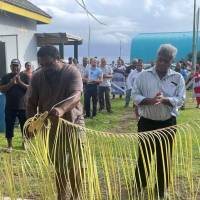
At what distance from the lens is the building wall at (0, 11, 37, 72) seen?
11500mm

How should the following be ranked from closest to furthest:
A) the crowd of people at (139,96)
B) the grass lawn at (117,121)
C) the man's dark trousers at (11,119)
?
the crowd of people at (139,96) < the man's dark trousers at (11,119) < the grass lawn at (117,121)

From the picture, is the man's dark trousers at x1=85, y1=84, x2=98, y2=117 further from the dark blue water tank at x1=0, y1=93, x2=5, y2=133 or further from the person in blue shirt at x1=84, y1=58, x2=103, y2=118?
the dark blue water tank at x1=0, y1=93, x2=5, y2=133

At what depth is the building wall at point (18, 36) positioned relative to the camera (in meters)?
11.5

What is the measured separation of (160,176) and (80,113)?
1136 millimetres

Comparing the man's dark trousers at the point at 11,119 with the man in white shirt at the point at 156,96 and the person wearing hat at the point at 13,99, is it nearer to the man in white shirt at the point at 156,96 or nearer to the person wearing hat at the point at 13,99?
the person wearing hat at the point at 13,99

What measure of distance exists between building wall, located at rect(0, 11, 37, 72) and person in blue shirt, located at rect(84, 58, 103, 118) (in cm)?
177

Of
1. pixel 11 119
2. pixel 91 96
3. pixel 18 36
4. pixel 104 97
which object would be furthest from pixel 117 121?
pixel 11 119

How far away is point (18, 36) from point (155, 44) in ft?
83.6

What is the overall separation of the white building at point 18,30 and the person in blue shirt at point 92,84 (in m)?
1.80

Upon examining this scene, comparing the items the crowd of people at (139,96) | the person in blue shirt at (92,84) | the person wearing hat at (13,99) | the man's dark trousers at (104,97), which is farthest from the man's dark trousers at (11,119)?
the man's dark trousers at (104,97)

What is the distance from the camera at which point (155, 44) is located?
3700 centimetres

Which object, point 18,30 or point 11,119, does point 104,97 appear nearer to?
point 18,30

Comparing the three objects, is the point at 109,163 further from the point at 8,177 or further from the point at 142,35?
the point at 142,35

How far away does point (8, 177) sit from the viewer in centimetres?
324
